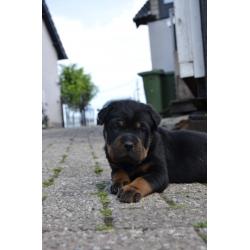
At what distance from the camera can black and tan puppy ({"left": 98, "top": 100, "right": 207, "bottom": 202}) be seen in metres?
3.07

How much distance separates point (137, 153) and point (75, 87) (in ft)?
81.4

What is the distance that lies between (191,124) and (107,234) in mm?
4307

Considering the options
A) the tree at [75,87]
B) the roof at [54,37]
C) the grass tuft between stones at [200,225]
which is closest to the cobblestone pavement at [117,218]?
the grass tuft between stones at [200,225]

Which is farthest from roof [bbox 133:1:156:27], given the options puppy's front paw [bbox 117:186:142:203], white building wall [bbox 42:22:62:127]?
puppy's front paw [bbox 117:186:142:203]

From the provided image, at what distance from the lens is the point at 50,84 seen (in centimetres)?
2148

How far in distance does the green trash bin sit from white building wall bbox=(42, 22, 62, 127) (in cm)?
697

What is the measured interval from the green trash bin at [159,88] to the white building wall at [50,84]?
6.97m

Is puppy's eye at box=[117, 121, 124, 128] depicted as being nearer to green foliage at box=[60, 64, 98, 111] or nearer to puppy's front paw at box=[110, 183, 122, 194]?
puppy's front paw at box=[110, 183, 122, 194]

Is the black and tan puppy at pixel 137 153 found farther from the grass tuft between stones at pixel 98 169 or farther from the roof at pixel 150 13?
the roof at pixel 150 13

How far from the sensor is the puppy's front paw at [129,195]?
2795 mm
